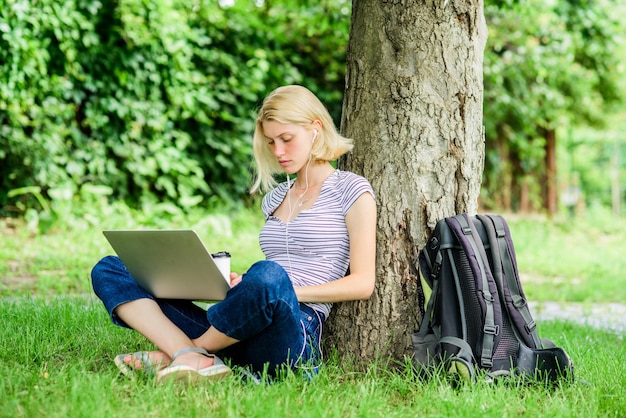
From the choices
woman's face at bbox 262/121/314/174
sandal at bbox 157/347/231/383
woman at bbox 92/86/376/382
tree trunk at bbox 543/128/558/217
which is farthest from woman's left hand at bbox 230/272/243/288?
tree trunk at bbox 543/128/558/217

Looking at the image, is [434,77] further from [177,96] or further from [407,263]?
[177,96]

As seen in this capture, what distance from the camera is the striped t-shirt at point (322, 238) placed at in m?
2.88

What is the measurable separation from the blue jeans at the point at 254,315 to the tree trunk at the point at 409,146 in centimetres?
Answer: 29

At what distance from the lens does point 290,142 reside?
298 centimetres

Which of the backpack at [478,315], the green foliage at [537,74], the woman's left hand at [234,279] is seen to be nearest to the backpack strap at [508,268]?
the backpack at [478,315]

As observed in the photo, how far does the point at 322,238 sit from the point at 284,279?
390 mm

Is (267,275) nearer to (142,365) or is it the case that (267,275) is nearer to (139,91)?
(142,365)

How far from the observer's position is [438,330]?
2.83m

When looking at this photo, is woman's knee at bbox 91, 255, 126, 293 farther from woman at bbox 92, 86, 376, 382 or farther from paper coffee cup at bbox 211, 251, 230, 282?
paper coffee cup at bbox 211, 251, 230, 282

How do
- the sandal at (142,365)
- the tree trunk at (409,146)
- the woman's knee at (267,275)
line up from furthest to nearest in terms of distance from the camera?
the tree trunk at (409,146) → the sandal at (142,365) → the woman's knee at (267,275)

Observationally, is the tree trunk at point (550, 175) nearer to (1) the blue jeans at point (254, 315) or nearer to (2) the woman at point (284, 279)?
(2) the woman at point (284, 279)

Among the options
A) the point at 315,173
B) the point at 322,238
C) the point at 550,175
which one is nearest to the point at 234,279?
the point at 322,238

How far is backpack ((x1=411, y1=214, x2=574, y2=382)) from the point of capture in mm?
2691

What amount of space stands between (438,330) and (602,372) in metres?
0.75
